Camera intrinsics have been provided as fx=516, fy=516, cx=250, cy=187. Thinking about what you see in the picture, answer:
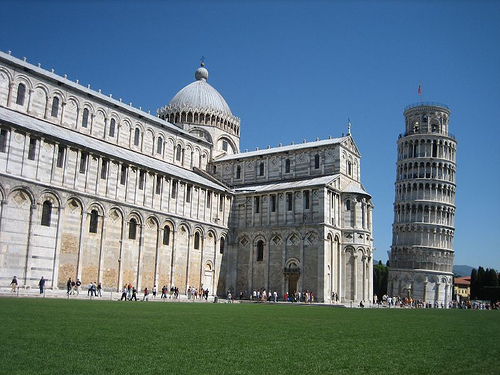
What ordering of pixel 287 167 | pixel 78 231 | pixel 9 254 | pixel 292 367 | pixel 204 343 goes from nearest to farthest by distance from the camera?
1. pixel 292 367
2. pixel 204 343
3. pixel 9 254
4. pixel 78 231
5. pixel 287 167

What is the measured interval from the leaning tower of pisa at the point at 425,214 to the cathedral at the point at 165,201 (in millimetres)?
29288

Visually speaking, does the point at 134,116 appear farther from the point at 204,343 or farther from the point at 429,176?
the point at 429,176

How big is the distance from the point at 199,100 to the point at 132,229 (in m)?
24.7

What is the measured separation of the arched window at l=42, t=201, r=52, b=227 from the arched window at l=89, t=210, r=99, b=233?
3408 mm

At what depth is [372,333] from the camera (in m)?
14.5

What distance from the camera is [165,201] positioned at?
142 feet

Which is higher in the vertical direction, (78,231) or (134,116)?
(134,116)

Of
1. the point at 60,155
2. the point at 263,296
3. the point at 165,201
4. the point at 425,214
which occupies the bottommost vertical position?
the point at 263,296

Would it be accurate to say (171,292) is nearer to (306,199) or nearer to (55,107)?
(306,199)

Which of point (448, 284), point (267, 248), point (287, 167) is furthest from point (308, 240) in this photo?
point (448, 284)

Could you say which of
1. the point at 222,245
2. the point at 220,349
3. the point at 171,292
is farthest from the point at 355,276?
the point at 220,349

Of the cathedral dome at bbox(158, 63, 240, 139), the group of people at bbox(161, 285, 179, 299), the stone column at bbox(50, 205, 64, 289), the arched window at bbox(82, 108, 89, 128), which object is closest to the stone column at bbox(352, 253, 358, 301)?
the group of people at bbox(161, 285, 179, 299)

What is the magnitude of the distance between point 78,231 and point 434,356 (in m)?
30.0

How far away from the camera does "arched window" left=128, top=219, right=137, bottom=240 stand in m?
40.2
